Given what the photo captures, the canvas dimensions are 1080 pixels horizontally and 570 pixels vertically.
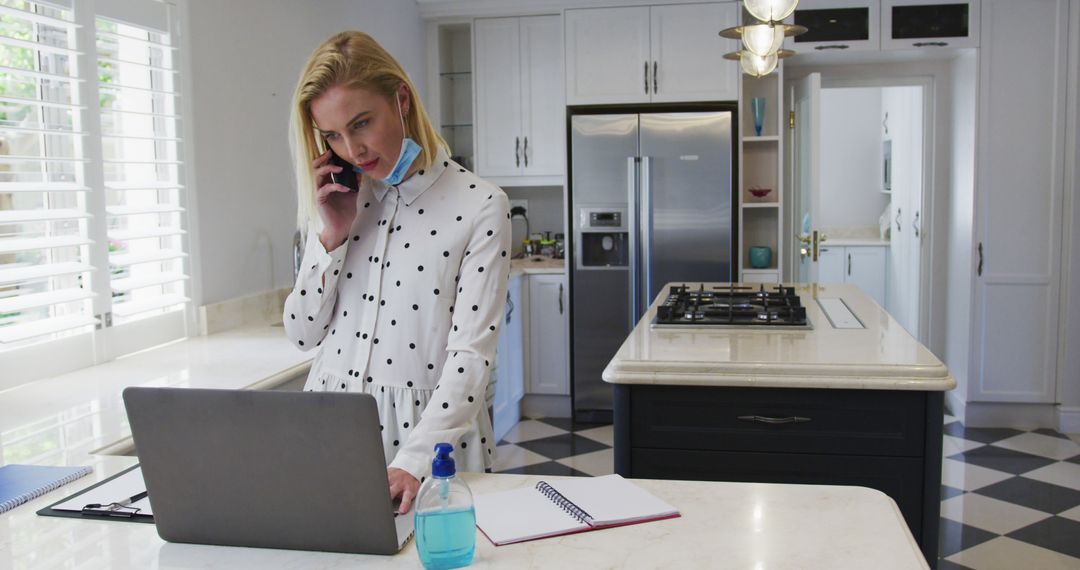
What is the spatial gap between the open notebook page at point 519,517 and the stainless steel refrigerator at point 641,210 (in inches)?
141

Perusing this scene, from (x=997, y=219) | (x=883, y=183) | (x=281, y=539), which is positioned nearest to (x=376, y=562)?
(x=281, y=539)

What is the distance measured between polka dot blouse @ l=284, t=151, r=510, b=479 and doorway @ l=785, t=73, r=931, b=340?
3.10 metres

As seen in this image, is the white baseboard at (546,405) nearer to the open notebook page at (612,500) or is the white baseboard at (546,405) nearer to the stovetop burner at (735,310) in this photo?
the stovetop burner at (735,310)

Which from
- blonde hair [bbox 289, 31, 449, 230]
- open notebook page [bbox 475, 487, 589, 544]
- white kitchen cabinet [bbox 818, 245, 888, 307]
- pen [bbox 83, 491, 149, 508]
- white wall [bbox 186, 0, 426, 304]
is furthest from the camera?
white kitchen cabinet [bbox 818, 245, 888, 307]

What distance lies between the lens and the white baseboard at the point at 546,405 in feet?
16.9

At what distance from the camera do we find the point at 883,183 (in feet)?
23.7

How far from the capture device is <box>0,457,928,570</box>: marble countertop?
1072 millimetres

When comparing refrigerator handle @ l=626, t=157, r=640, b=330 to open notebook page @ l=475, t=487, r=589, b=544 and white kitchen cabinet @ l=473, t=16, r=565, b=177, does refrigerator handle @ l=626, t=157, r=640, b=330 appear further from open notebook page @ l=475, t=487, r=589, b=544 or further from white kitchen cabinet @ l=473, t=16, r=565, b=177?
open notebook page @ l=475, t=487, r=589, b=544

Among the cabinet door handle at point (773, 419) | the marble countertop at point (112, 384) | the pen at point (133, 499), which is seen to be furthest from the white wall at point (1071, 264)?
the pen at point (133, 499)

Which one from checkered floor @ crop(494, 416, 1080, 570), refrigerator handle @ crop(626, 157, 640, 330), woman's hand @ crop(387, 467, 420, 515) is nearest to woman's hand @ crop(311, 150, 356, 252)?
woman's hand @ crop(387, 467, 420, 515)

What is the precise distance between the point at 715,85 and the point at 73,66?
3.18 meters

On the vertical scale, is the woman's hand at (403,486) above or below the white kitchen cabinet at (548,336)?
above

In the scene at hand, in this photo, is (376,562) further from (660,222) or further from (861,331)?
(660,222)

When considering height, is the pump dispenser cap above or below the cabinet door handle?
above
